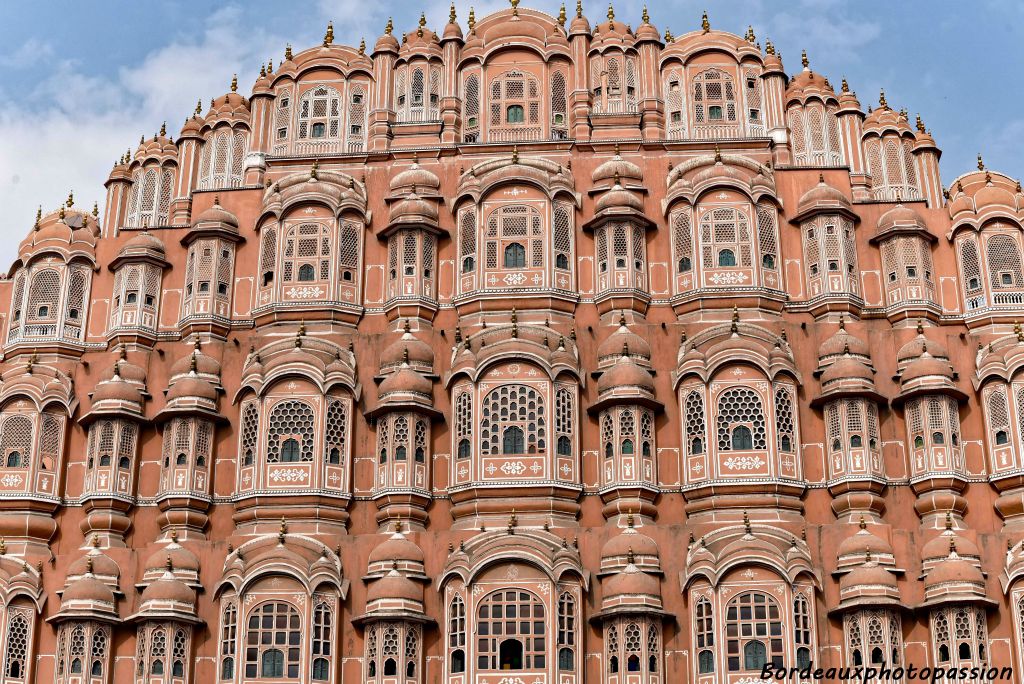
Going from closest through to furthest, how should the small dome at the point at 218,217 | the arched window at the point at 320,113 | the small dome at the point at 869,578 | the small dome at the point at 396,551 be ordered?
the small dome at the point at 869,578 < the small dome at the point at 396,551 < the small dome at the point at 218,217 < the arched window at the point at 320,113

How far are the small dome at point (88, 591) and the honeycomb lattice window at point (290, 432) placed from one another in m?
5.27

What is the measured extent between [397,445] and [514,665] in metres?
6.65

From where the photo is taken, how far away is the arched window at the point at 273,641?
36000mm

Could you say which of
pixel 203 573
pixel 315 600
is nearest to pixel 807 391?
pixel 315 600

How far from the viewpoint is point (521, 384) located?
38688 millimetres

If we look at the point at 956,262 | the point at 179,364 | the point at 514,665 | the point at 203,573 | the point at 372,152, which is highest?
the point at 372,152

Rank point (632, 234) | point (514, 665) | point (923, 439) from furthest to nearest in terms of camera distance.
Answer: point (632, 234)
point (923, 439)
point (514, 665)

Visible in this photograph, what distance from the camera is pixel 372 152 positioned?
43.6m

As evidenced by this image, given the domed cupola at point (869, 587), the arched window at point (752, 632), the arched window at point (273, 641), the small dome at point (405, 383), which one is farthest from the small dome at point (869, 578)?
the arched window at point (273, 641)

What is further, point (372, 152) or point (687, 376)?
point (372, 152)

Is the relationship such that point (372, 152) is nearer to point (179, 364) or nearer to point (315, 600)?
point (179, 364)

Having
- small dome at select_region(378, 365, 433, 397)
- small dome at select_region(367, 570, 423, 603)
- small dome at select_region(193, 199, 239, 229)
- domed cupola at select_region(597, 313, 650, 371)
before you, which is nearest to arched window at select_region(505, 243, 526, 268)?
domed cupola at select_region(597, 313, 650, 371)

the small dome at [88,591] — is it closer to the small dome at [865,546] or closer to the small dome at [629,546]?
the small dome at [629,546]

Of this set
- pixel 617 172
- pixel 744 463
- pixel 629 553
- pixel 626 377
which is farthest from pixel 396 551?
pixel 617 172
